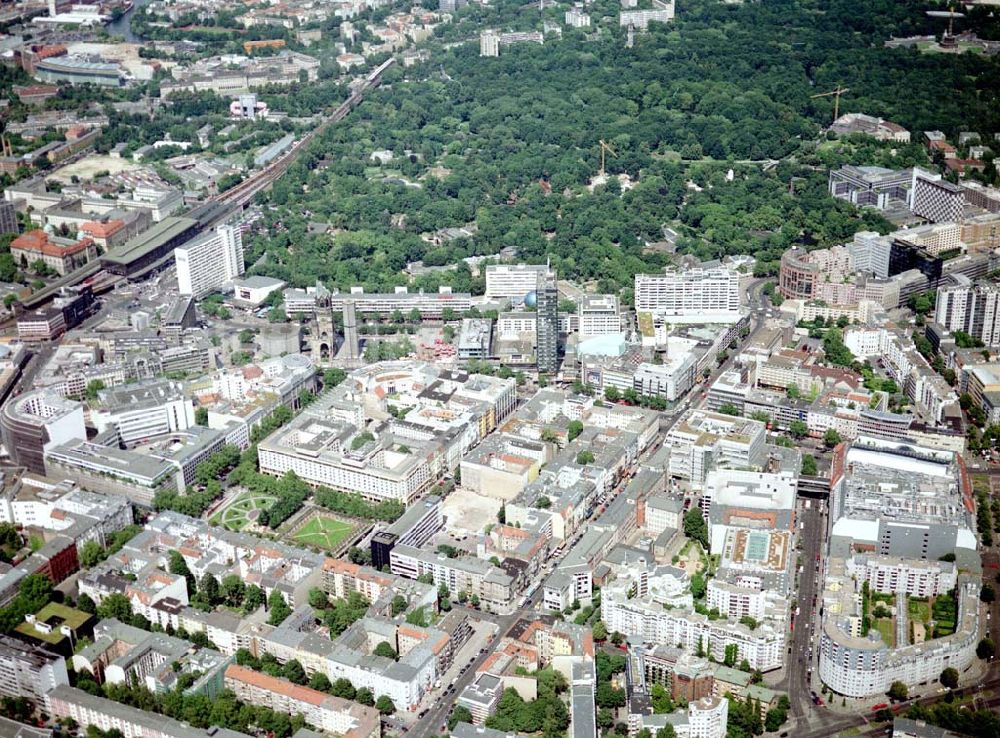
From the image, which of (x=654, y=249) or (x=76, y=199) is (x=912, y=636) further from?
(x=76, y=199)

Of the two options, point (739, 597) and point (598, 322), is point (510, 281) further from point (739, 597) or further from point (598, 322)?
point (739, 597)

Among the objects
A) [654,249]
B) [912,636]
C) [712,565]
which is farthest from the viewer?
[654,249]

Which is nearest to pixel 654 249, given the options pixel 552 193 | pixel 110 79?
pixel 552 193

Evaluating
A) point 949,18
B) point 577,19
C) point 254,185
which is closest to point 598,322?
point 254,185

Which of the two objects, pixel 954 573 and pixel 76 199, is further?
pixel 76 199

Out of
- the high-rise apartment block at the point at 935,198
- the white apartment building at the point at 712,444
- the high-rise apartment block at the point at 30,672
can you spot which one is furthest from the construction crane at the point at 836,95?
the high-rise apartment block at the point at 30,672
